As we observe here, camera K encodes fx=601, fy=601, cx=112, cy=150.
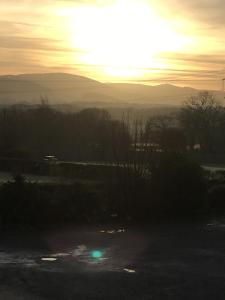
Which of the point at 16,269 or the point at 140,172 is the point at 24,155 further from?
the point at 16,269

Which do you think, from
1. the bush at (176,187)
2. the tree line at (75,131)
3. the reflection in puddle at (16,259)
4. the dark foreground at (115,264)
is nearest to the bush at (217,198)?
the bush at (176,187)

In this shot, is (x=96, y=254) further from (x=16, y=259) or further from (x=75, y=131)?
(x=75, y=131)

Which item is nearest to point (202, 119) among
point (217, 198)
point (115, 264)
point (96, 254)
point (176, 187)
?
point (217, 198)

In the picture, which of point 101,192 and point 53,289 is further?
point 101,192

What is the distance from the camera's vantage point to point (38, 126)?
76.6 meters

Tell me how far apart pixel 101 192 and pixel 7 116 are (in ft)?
200

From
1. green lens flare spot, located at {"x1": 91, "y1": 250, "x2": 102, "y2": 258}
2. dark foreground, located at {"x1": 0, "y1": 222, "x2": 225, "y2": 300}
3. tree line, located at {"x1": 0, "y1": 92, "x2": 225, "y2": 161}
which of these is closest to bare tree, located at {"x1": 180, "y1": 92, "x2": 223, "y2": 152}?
tree line, located at {"x1": 0, "y1": 92, "x2": 225, "y2": 161}

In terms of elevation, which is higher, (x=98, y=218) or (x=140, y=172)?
(x=140, y=172)

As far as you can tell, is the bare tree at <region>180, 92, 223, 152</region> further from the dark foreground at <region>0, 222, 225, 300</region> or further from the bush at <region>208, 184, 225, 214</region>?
the dark foreground at <region>0, 222, 225, 300</region>

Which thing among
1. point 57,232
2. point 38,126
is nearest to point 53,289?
point 57,232

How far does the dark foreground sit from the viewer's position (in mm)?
10039

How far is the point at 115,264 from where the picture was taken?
12297 millimetres

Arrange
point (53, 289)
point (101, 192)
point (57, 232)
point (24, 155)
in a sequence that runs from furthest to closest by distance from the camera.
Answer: point (24, 155)
point (101, 192)
point (57, 232)
point (53, 289)

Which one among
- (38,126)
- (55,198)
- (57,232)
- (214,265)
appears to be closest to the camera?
(214,265)
